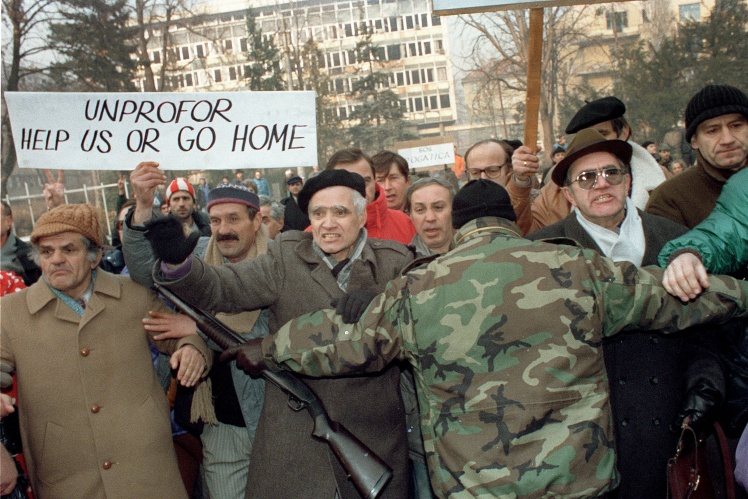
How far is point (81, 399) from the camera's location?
3131 mm

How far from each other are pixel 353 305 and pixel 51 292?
59.9 inches

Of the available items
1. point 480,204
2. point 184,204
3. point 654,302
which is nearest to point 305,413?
point 480,204

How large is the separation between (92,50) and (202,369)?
21739mm

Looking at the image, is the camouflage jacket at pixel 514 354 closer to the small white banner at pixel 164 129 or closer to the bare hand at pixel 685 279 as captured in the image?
the bare hand at pixel 685 279

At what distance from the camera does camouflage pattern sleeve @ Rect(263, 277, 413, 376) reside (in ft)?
8.18

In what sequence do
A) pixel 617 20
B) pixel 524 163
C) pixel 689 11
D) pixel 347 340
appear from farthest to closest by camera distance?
pixel 617 20
pixel 689 11
pixel 524 163
pixel 347 340

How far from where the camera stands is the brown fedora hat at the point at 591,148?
3.06 m

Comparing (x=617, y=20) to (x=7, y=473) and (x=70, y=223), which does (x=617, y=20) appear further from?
(x=7, y=473)

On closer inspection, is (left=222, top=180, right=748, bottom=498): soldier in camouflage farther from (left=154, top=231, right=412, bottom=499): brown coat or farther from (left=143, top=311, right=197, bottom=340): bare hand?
(left=143, top=311, right=197, bottom=340): bare hand

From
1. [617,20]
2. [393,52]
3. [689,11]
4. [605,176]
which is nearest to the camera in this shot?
[605,176]

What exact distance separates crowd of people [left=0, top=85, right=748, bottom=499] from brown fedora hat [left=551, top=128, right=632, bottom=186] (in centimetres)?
1

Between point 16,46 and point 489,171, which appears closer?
point 489,171

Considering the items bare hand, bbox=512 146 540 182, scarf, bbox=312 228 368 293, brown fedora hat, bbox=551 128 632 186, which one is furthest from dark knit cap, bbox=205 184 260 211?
brown fedora hat, bbox=551 128 632 186

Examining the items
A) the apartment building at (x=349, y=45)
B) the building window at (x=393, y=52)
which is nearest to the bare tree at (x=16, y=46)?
the apartment building at (x=349, y=45)
